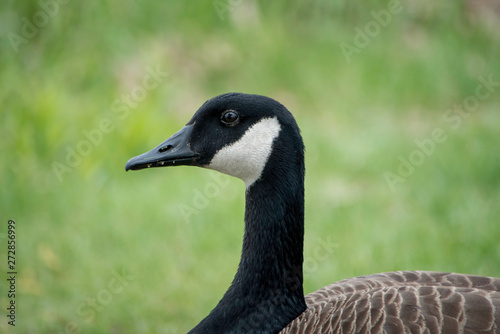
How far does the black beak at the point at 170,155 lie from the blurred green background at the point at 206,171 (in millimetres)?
1770

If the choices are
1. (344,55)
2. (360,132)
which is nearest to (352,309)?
(360,132)

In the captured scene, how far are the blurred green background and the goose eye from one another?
197 cm

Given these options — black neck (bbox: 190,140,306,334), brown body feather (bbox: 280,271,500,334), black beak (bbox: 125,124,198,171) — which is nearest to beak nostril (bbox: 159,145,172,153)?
Result: black beak (bbox: 125,124,198,171)

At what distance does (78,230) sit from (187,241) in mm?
1040

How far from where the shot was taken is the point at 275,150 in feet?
10.0

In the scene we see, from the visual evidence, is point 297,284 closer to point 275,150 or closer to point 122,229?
point 275,150

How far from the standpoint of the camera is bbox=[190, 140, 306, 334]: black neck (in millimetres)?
3117

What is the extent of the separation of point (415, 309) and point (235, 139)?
1.26m

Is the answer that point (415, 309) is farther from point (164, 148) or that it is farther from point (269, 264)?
point (164, 148)

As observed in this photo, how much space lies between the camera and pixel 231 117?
3164 mm

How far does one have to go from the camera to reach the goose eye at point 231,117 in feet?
10.3

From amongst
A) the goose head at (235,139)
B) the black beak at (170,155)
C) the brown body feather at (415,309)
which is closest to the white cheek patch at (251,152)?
the goose head at (235,139)

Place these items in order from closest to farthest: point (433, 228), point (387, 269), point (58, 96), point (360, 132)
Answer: point (387, 269)
point (433, 228)
point (58, 96)
point (360, 132)

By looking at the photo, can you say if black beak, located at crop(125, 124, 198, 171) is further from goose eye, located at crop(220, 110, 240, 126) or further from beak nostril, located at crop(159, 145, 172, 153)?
goose eye, located at crop(220, 110, 240, 126)
